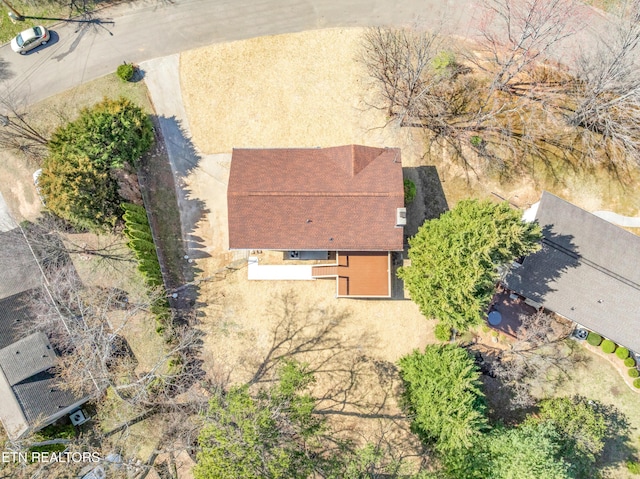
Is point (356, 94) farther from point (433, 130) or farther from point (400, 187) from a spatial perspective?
point (400, 187)

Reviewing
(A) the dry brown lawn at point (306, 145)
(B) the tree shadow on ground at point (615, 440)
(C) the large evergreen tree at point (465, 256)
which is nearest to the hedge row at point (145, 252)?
(A) the dry brown lawn at point (306, 145)

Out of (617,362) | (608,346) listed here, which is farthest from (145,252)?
(617,362)

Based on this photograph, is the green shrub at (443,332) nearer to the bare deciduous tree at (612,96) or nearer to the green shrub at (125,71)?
the bare deciduous tree at (612,96)

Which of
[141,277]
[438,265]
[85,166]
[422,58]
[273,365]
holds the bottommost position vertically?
[273,365]

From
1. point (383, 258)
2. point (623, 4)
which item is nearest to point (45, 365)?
point (383, 258)

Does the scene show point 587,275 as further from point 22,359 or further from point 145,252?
point 22,359
